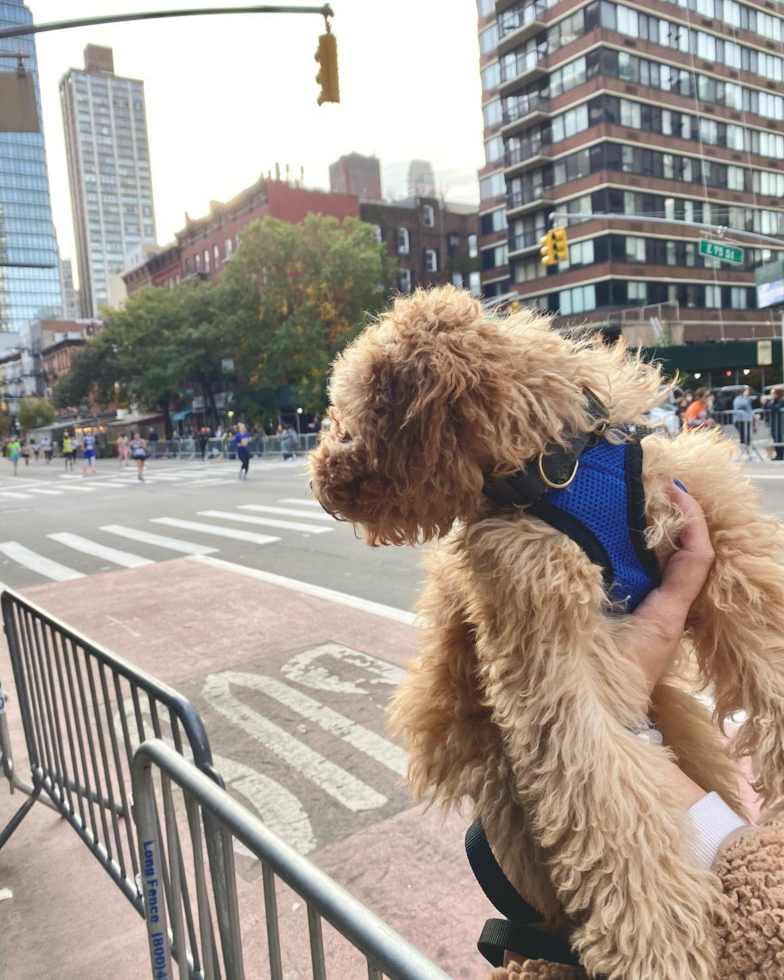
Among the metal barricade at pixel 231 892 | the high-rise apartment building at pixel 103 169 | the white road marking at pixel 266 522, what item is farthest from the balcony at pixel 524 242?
the high-rise apartment building at pixel 103 169

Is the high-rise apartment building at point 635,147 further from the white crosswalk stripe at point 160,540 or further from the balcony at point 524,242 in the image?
the white crosswalk stripe at point 160,540

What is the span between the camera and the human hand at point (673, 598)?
111cm

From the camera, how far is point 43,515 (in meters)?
15.9

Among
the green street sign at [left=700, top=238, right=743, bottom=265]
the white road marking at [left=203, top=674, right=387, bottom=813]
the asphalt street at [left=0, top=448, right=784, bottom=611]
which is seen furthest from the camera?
the green street sign at [left=700, top=238, right=743, bottom=265]

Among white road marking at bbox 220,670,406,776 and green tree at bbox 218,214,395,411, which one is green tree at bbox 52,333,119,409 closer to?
green tree at bbox 218,214,395,411

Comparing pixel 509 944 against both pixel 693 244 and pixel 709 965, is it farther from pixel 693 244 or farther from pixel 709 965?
pixel 693 244

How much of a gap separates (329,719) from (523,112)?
156 feet

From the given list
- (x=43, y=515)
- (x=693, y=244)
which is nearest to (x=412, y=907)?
(x=43, y=515)

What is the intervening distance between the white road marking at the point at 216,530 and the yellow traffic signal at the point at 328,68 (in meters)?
6.78

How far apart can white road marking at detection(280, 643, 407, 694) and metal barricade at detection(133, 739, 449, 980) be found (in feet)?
7.55

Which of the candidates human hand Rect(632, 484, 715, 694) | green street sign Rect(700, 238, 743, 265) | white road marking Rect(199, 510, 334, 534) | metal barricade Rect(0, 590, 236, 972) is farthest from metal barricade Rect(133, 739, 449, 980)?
green street sign Rect(700, 238, 743, 265)

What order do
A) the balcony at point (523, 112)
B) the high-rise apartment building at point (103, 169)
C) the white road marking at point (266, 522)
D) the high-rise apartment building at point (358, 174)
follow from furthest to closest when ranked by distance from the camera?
the high-rise apartment building at point (103, 169)
the high-rise apartment building at point (358, 174)
the balcony at point (523, 112)
the white road marking at point (266, 522)

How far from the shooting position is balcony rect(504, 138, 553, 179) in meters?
42.7

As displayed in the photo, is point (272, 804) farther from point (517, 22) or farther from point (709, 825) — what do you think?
point (517, 22)
